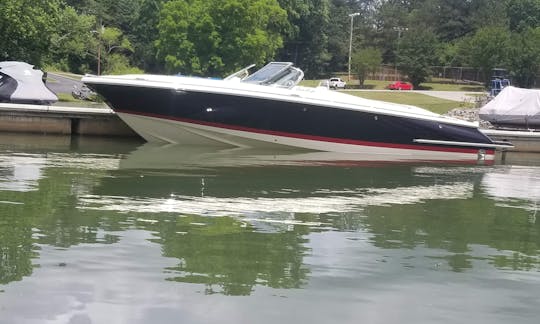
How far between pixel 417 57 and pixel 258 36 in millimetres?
25842

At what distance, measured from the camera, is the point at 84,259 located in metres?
6.89

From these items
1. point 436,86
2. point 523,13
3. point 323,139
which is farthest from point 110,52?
point 523,13

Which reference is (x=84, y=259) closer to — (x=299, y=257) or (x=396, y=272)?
(x=299, y=257)

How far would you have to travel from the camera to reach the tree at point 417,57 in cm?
7488

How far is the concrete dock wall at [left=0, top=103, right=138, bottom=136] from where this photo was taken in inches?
769

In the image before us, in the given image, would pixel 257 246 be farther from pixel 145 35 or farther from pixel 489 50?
pixel 145 35

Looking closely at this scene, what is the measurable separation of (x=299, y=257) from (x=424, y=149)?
38.5 feet

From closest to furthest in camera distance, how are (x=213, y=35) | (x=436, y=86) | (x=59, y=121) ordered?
(x=59, y=121), (x=213, y=35), (x=436, y=86)

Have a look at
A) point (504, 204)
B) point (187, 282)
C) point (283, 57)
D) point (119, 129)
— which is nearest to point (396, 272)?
point (187, 282)

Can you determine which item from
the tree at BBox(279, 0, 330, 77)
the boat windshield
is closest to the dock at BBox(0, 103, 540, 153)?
the boat windshield

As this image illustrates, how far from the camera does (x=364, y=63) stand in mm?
75250

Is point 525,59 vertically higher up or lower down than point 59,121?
higher up

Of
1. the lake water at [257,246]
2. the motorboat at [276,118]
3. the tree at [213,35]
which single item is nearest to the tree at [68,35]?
the tree at [213,35]

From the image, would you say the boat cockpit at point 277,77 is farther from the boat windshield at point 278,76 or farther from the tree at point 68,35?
the tree at point 68,35
